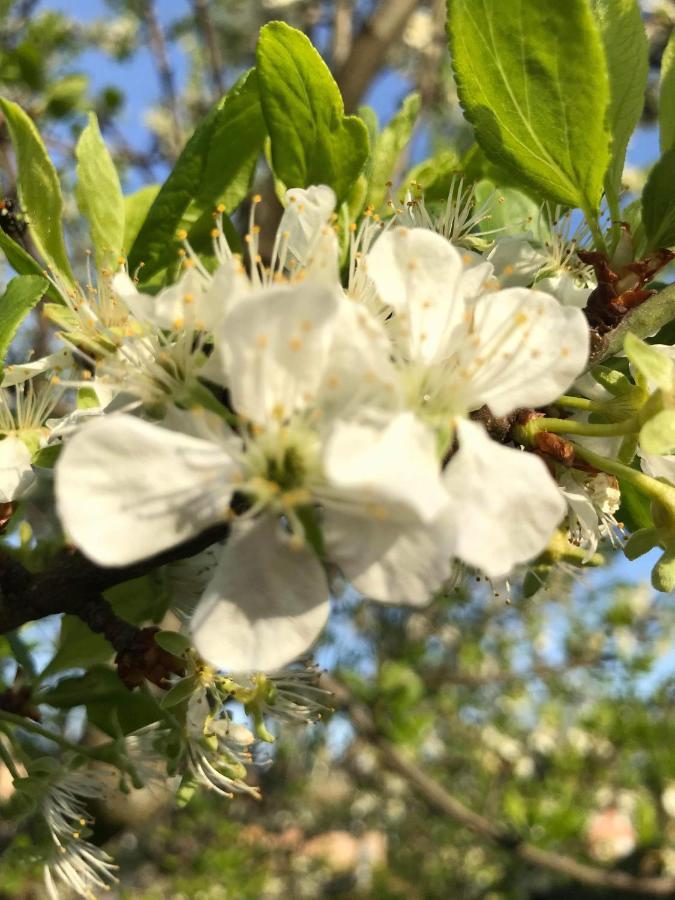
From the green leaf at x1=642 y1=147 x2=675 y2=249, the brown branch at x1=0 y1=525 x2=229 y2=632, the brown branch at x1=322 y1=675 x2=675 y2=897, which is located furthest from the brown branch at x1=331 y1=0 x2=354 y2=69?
the brown branch at x1=0 y1=525 x2=229 y2=632

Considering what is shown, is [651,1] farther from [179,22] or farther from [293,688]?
[293,688]

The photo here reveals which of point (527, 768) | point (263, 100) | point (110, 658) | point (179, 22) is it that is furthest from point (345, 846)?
point (263, 100)

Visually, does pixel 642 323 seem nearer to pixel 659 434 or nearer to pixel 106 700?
pixel 659 434

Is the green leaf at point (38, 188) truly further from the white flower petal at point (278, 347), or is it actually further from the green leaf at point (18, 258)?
the white flower petal at point (278, 347)

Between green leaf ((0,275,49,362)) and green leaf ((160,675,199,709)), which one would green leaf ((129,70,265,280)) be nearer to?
green leaf ((0,275,49,362))

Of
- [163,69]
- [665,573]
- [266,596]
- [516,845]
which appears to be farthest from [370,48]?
[516,845]

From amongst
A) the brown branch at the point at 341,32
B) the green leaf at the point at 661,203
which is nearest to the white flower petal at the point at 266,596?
the green leaf at the point at 661,203
